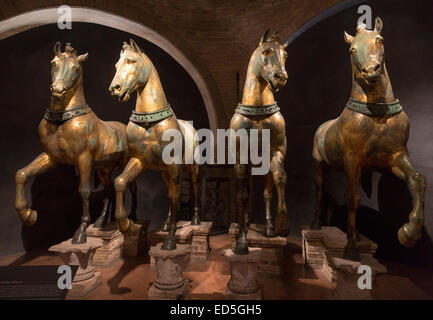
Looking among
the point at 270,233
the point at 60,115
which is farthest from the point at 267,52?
the point at 60,115

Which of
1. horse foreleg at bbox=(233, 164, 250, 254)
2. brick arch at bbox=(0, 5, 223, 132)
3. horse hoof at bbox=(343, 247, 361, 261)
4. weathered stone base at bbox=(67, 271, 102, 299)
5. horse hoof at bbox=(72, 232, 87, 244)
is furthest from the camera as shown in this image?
brick arch at bbox=(0, 5, 223, 132)

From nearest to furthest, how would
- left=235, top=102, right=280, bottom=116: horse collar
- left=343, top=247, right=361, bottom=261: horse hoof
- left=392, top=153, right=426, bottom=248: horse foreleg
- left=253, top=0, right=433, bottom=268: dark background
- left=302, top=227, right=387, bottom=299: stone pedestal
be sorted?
left=392, top=153, right=426, bottom=248: horse foreleg, left=302, top=227, right=387, bottom=299: stone pedestal, left=343, top=247, right=361, bottom=261: horse hoof, left=235, top=102, right=280, bottom=116: horse collar, left=253, top=0, right=433, bottom=268: dark background

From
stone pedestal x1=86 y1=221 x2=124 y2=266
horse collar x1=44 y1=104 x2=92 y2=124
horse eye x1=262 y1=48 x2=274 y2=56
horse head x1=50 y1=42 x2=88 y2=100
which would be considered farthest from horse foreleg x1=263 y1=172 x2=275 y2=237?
horse head x1=50 y1=42 x2=88 y2=100

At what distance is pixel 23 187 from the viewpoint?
3.30 meters

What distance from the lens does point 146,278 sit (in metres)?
3.44

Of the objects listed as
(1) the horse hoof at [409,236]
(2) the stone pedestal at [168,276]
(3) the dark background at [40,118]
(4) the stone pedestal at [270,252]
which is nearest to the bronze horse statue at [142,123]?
(2) the stone pedestal at [168,276]

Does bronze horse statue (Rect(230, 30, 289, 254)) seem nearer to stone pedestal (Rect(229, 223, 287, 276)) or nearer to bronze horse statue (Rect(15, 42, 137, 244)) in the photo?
stone pedestal (Rect(229, 223, 287, 276))

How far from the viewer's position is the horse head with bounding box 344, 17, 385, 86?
8.17 ft

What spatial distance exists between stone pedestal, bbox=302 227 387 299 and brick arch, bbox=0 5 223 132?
10.1 feet

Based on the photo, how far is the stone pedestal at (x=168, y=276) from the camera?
2.84 meters

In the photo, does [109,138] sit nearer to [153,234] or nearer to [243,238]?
[153,234]

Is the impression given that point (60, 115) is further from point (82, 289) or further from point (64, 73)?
point (82, 289)

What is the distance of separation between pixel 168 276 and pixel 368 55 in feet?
9.80

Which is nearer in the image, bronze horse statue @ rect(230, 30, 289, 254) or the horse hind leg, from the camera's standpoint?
bronze horse statue @ rect(230, 30, 289, 254)
